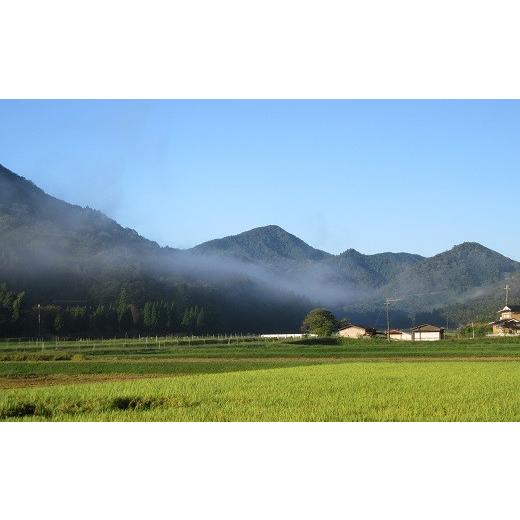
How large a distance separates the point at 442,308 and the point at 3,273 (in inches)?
496

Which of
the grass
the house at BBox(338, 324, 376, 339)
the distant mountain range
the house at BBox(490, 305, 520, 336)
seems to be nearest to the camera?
Answer: the grass

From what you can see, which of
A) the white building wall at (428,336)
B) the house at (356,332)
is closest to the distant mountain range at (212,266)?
the house at (356,332)

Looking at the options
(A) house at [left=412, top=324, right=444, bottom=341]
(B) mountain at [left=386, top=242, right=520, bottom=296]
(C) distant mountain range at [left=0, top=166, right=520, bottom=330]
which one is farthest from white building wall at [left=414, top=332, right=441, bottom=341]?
(C) distant mountain range at [left=0, top=166, right=520, bottom=330]

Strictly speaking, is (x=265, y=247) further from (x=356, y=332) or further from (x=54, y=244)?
(x=356, y=332)

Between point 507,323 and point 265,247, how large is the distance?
15.9 metres

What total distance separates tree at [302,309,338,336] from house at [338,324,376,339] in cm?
234

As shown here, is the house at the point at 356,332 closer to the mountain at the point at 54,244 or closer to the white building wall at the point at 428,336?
the white building wall at the point at 428,336

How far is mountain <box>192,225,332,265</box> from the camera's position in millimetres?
16031

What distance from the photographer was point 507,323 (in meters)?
28.0

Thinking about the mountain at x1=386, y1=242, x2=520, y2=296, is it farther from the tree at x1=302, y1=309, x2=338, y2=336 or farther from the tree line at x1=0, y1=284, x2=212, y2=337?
the tree line at x1=0, y1=284, x2=212, y2=337

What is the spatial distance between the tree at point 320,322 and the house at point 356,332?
2.34 metres
